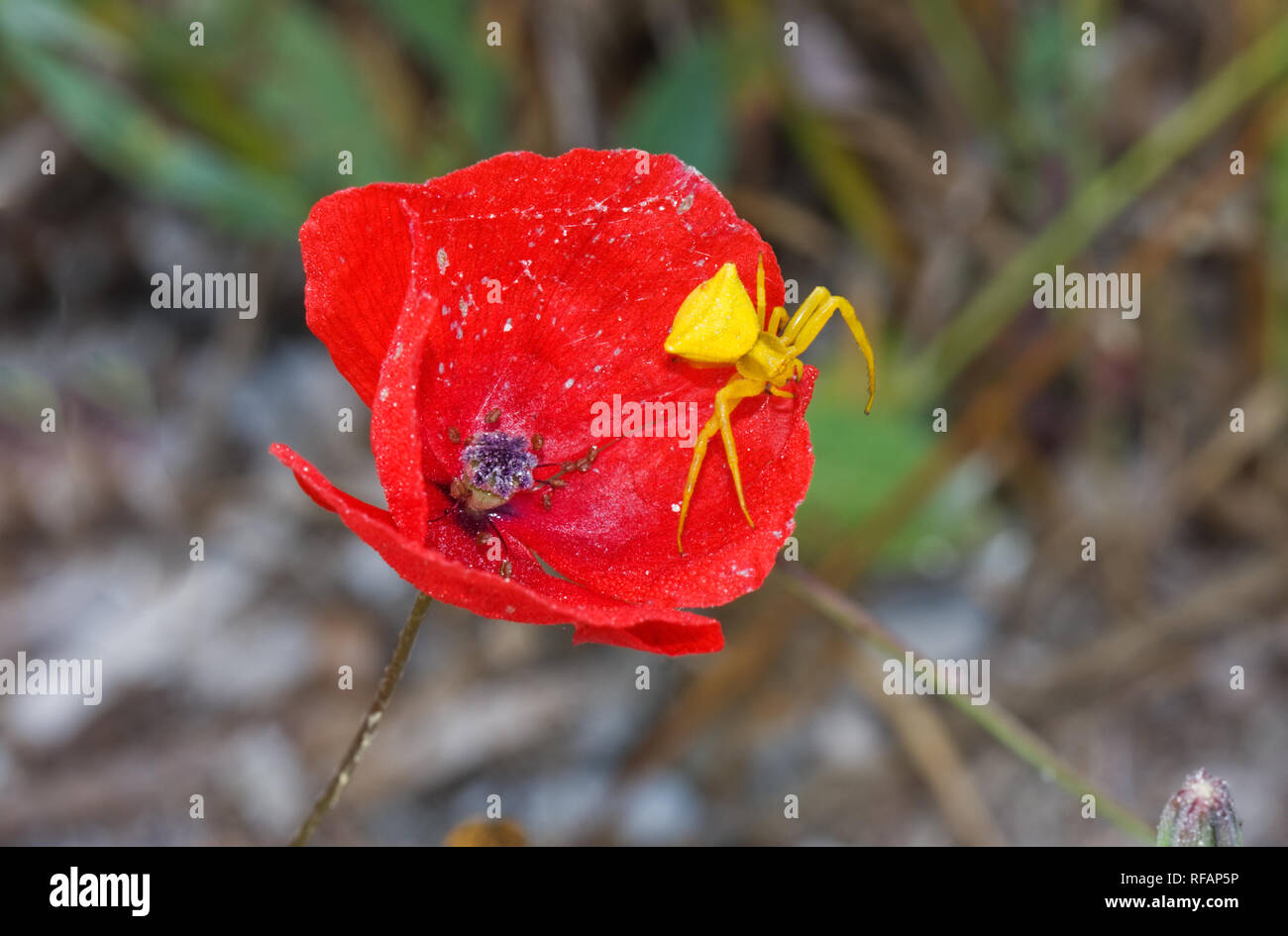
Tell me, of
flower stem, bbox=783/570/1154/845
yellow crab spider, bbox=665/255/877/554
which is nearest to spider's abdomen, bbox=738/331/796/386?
yellow crab spider, bbox=665/255/877/554

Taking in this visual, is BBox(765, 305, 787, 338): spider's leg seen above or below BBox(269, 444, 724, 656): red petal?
above

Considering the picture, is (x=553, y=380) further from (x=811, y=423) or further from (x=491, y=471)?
(x=811, y=423)

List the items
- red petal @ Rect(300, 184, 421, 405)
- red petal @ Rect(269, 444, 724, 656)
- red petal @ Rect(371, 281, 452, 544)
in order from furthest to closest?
red petal @ Rect(300, 184, 421, 405), red petal @ Rect(371, 281, 452, 544), red petal @ Rect(269, 444, 724, 656)

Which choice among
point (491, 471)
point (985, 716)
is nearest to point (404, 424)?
point (491, 471)

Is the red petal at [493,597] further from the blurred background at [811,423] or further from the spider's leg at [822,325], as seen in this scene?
the blurred background at [811,423]

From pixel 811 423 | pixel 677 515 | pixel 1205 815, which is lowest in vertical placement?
pixel 1205 815

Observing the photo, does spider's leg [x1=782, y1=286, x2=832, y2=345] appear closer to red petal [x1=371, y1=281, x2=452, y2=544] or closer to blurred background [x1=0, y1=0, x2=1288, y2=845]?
red petal [x1=371, y1=281, x2=452, y2=544]

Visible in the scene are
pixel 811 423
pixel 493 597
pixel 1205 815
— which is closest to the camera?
pixel 493 597
